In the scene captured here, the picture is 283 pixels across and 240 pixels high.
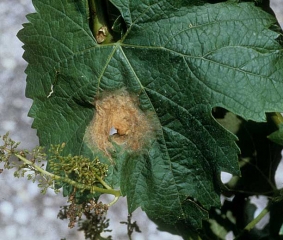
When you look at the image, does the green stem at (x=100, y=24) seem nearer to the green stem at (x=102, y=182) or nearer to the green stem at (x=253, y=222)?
the green stem at (x=102, y=182)

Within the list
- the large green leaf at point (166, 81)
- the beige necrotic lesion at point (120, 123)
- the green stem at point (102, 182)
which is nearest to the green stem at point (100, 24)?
the large green leaf at point (166, 81)

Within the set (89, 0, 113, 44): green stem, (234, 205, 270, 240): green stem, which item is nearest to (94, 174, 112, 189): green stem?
(89, 0, 113, 44): green stem

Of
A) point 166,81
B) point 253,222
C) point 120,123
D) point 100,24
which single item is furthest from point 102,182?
point 253,222

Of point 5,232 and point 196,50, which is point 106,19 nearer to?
point 196,50

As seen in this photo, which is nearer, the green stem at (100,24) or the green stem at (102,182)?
the green stem at (102,182)

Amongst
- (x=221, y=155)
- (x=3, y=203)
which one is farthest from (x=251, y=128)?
(x=3, y=203)
